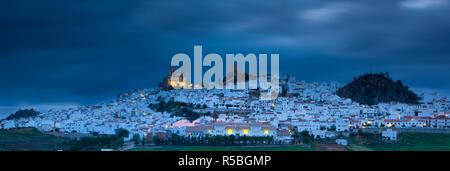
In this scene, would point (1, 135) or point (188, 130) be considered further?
point (1, 135)

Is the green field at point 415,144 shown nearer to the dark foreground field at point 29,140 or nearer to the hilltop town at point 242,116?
the hilltop town at point 242,116

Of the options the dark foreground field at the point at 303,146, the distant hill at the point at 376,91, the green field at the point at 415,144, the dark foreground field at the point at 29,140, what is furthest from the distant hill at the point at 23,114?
the green field at the point at 415,144

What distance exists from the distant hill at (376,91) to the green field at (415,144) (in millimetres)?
18296

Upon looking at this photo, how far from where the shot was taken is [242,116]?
97.0 feet

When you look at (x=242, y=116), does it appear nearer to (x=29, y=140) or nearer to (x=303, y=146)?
(x=303, y=146)

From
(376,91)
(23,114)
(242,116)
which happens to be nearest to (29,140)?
(242,116)

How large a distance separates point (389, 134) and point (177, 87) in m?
25.9

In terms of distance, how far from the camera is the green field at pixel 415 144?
2017 centimetres

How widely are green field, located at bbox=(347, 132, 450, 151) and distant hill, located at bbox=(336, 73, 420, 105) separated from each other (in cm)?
1830

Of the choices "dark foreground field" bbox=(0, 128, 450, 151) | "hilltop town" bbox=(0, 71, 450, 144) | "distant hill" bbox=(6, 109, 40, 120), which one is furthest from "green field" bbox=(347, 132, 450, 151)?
"distant hill" bbox=(6, 109, 40, 120)

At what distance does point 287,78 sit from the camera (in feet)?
158
